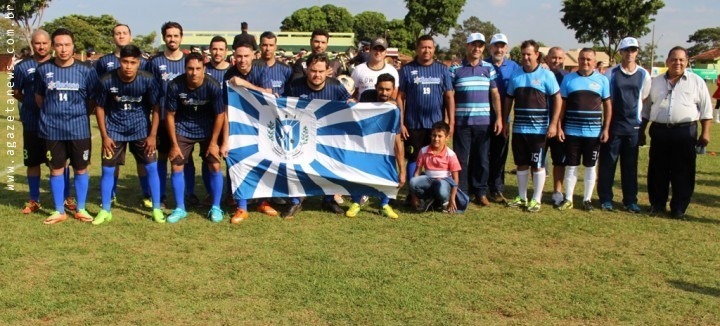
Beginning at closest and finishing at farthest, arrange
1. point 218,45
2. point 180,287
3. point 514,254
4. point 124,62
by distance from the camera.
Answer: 1. point 180,287
2. point 514,254
3. point 124,62
4. point 218,45

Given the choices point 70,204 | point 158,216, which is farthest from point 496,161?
point 70,204

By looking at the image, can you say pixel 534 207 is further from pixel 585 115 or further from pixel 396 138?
pixel 396 138

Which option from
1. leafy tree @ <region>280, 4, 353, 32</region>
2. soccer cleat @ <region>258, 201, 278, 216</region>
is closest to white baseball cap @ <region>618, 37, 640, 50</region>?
soccer cleat @ <region>258, 201, 278, 216</region>

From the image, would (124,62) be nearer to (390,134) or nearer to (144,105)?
(144,105)

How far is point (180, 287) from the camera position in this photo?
4355 millimetres

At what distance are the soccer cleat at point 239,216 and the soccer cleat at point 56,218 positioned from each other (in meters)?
1.67

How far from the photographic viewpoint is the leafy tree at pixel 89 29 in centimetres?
6922

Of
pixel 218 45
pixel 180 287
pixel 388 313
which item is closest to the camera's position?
pixel 388 313

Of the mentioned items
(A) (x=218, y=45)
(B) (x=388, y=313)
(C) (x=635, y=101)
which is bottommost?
(B) (x=388, y=313)

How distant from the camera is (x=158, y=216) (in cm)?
623

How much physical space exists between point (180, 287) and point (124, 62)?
255 centimetres

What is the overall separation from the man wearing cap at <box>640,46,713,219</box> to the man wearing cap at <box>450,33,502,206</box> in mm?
1677

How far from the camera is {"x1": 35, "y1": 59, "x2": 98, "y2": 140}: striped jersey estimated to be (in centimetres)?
585

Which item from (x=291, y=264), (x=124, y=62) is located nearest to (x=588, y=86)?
(x=291, y=264)
